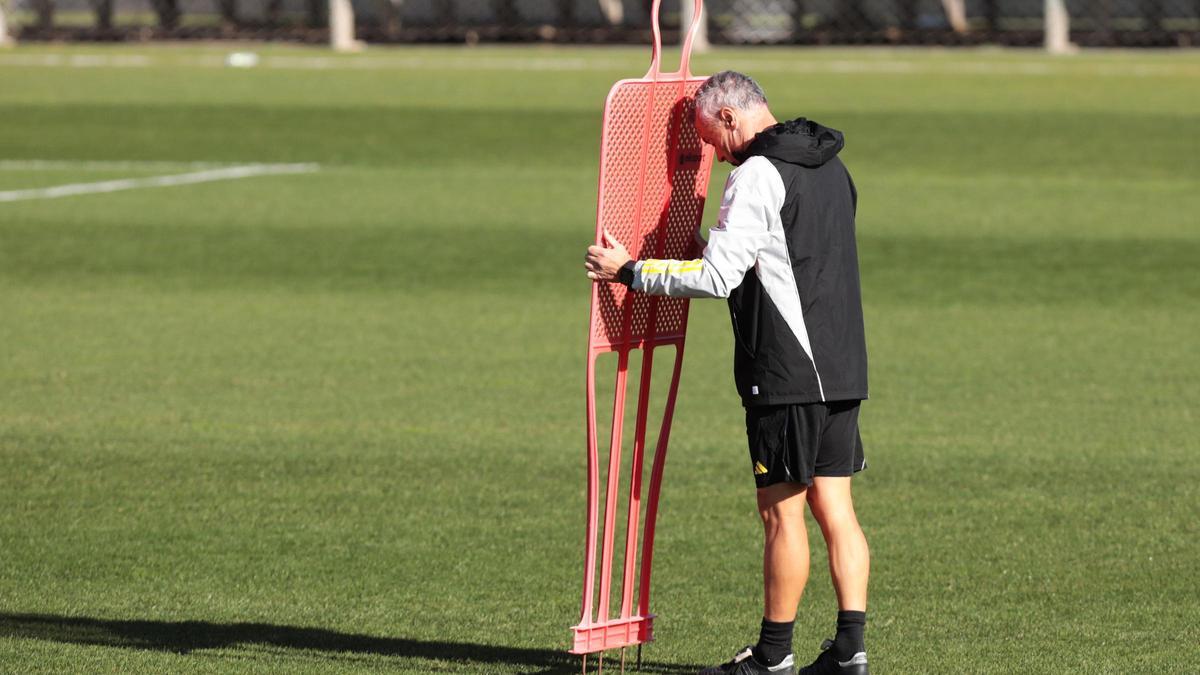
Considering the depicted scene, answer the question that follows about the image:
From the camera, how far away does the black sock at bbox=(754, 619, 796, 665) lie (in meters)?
5.94

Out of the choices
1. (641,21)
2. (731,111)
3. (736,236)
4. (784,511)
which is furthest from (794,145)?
(641,21)

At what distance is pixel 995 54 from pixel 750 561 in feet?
119

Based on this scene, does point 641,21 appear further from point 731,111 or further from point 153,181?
point 731,111

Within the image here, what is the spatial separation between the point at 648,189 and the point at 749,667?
1459 millimetres

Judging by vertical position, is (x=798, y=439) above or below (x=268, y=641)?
above

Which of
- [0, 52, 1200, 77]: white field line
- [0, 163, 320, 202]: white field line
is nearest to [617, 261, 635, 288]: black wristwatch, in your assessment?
[0, 163, 320, 202]: white field line

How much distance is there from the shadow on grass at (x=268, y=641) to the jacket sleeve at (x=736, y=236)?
1420 mm

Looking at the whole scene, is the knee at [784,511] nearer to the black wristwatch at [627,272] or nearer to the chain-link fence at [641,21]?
the black wristwatch at [627,272]

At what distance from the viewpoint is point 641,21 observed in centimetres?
5059

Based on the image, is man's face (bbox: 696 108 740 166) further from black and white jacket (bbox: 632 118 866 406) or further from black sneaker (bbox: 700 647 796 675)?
black sneaker (bbox: 700 647 796 675)

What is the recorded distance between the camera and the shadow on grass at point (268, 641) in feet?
21.1

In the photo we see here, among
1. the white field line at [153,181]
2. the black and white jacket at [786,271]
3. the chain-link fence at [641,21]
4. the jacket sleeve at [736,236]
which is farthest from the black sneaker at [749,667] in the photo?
the chain-link fence at [641,21]

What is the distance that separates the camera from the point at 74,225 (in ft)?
60.2

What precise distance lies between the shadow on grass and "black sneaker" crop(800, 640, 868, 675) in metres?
0.49
